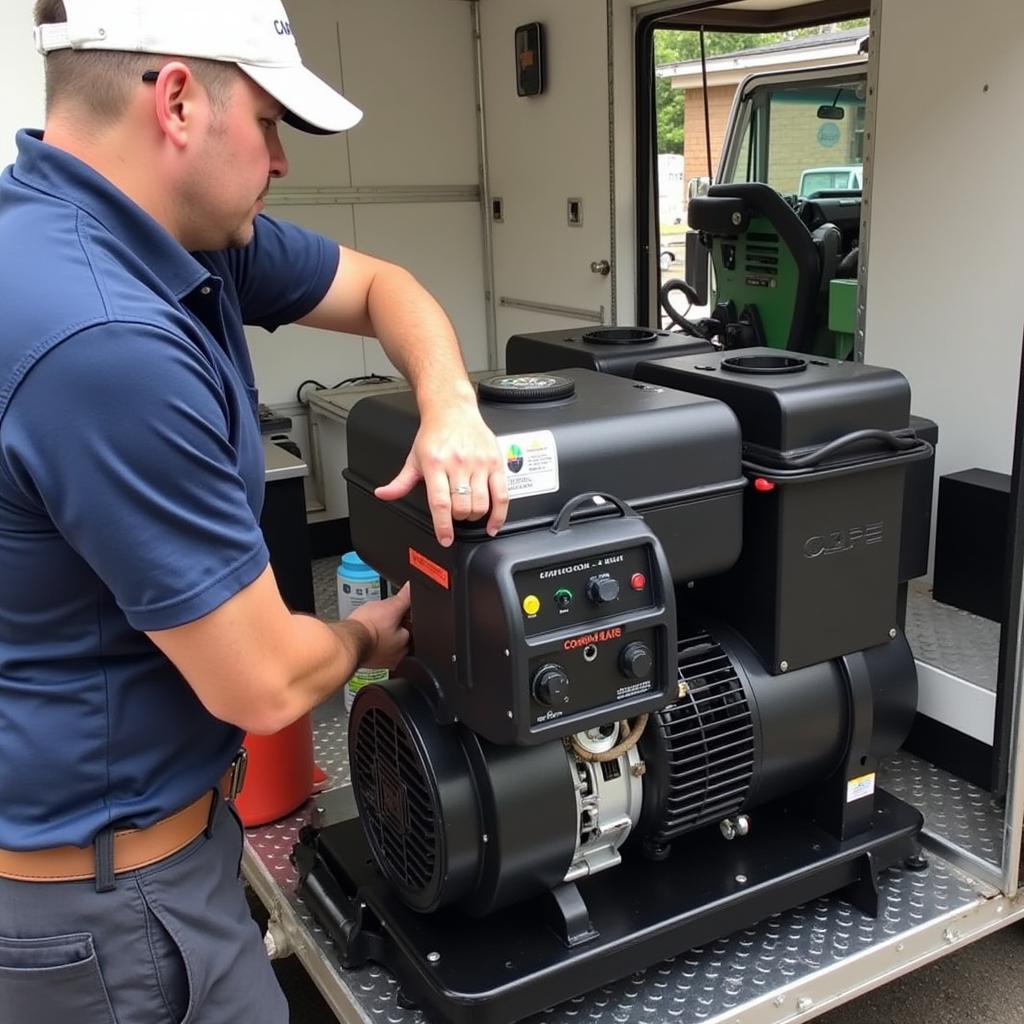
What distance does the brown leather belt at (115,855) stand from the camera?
117 centimetres

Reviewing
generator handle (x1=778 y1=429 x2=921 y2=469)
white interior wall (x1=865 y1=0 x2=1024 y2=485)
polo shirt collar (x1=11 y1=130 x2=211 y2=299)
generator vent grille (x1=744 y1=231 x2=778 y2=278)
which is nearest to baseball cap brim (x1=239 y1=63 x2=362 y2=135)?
polo shirt collar (x1=11 y1=130 x2=211 y2=299)

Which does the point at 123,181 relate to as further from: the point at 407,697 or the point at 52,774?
the point at 407,697

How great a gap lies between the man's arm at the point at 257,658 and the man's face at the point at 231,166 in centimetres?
39

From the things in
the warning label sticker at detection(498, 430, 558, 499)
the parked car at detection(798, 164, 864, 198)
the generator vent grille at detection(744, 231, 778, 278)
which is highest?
the parked car at detection(798, 164, 864, 198)

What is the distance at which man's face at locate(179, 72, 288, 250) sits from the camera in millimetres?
1082

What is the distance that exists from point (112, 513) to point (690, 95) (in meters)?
16.1

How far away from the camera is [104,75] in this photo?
104cm

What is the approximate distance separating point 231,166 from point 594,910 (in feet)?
3.91

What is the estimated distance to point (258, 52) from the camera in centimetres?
108

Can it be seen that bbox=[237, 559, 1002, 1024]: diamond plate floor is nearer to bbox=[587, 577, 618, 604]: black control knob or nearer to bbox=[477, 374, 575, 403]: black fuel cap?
bbox=[587, 577, 618, 604]: black control knob

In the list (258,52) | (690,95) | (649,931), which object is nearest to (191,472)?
(258,52)

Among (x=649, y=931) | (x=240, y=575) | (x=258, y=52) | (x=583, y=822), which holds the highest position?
(x=258, y=52)

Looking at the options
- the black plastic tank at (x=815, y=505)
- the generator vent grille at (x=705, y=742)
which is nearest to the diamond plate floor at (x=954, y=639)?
the black plastic tank at (x=815, y=505)

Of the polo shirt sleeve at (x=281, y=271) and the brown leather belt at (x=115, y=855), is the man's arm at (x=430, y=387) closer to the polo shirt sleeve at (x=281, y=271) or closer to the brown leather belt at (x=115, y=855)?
the polo shirt sleeve at (x=281, y=271)
